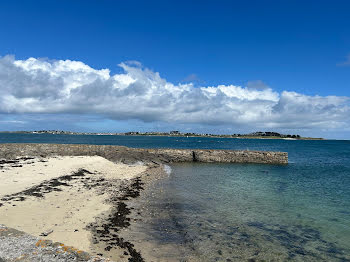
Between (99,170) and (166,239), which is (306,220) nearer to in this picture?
(166,239)

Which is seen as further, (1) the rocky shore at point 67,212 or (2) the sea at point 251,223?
(2) the sea at point 251,223

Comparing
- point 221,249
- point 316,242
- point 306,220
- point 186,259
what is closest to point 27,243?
point 186,259

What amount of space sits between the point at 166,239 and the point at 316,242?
19.4 ft

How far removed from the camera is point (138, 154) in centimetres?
3375

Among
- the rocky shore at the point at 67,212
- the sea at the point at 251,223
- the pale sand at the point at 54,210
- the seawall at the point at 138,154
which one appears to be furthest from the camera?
the seawall at the point at 138,154

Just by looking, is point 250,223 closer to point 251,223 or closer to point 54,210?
point 251,223

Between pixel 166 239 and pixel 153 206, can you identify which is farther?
pixel 153 206

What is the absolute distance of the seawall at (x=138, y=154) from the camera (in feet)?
100

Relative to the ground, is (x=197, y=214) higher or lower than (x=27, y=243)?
lower

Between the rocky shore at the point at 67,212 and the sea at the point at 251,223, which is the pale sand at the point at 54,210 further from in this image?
the sea at the point at 251,223

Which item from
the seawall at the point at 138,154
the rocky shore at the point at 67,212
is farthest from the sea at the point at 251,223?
the seawall at the point at 138,154

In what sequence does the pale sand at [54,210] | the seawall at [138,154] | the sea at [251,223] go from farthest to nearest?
the seawall at [138,154], the pale sand at [54,210], the sea at [251,223]

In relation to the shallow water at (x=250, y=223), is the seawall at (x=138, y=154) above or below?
above

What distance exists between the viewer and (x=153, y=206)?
44.1 feet
